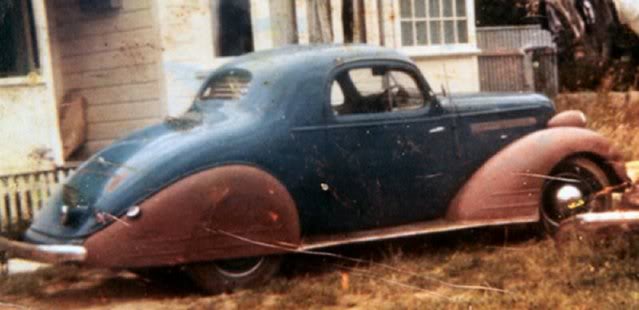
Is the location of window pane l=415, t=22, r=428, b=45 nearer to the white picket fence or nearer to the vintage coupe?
the vintage coupe

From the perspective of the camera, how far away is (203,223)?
6230mm

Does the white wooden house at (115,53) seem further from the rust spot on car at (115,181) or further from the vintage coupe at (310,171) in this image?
the rust spot on car at (115,181)

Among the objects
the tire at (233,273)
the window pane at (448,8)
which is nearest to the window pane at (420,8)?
the window pane at (448,8)

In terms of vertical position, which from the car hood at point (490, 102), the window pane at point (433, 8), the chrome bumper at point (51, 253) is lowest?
the chrome bumper at point (51, 253)

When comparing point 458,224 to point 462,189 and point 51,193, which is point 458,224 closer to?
point 462,189

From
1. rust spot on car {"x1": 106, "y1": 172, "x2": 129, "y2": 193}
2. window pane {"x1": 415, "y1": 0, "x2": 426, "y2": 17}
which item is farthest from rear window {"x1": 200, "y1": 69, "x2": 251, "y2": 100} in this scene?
window pane {"x1": 415, "y1": 0, "x2": 426, "y2": 17}

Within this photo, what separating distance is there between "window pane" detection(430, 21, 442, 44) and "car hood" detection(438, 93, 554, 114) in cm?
449

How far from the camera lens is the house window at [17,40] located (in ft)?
27.7

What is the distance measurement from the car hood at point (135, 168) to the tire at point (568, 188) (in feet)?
7.14

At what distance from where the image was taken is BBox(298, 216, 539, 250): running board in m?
6.71

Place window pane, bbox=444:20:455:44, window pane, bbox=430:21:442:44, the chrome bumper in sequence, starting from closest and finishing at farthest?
the chrome bumper
window pane, bbox=430:21:442:44
window pane, bbox=444:20:455:44

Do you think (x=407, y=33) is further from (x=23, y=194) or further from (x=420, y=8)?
(x=23, y=194)

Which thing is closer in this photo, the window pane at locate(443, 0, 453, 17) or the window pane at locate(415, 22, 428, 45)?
the window pane at locate(415, 22, 428, 45)

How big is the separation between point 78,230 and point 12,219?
128 centimetres
